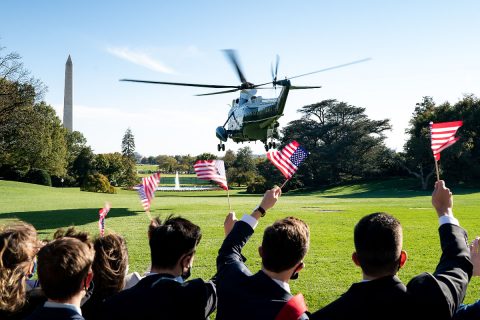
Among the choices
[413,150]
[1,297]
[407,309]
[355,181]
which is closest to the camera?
[407,309]

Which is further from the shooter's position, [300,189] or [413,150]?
[300,189]

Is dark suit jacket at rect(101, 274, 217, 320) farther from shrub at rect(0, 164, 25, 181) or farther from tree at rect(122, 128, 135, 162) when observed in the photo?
tree at rect(122, 128, 135, 162)

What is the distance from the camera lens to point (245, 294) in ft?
9.53

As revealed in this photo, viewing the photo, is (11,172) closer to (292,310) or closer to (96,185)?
(96,185)

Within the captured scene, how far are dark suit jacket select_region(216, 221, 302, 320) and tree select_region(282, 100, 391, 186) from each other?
65.7 metres

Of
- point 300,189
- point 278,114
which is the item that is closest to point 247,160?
point 300,189

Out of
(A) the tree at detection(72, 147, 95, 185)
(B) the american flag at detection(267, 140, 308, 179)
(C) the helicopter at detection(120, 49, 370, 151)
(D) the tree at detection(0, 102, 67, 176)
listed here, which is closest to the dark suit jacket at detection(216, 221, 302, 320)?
(B) the american flag at detection(267, 140, 308, 179)

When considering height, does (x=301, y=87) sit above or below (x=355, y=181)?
above

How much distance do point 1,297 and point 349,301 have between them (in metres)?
2.28

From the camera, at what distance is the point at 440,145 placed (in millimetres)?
5180

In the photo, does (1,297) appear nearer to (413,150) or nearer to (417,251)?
(417,251)

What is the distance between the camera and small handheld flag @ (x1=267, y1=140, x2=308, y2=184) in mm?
7448

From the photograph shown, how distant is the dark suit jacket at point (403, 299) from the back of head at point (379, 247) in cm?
8

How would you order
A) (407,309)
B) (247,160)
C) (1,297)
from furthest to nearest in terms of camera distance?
(247,160) < (1,297) < (407,309)
